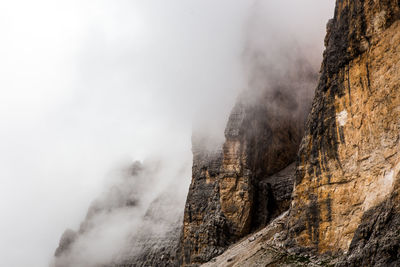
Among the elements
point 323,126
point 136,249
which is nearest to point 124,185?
point 136,249

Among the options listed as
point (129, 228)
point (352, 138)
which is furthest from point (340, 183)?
point (129, 228)

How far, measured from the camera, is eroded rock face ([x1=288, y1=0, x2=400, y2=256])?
31391 millimetres

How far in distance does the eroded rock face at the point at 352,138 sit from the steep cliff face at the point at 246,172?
874 inches

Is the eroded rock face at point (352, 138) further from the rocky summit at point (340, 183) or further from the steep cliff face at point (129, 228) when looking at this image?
the steep cliff face at point (129, 228)

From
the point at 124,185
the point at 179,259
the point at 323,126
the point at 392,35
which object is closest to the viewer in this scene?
the point at 392,35

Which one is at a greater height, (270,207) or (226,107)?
(226,107)

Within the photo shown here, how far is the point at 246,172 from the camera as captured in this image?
65875 mm

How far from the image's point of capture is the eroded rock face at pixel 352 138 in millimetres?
31391

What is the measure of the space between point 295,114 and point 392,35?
1727 inches

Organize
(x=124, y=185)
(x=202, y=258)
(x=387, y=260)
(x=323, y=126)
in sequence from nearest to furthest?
(x=387, y=260) → (x=323, y=126) → (x=202, y=258) → (x=124, y=185)

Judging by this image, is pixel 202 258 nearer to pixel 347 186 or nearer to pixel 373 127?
pixel 347 186

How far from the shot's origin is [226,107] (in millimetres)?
79438

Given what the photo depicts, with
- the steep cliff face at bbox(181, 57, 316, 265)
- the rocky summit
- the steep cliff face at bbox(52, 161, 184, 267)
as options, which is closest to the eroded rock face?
the rocky summit

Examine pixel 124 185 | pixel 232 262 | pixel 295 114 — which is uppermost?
pixel 124 185
